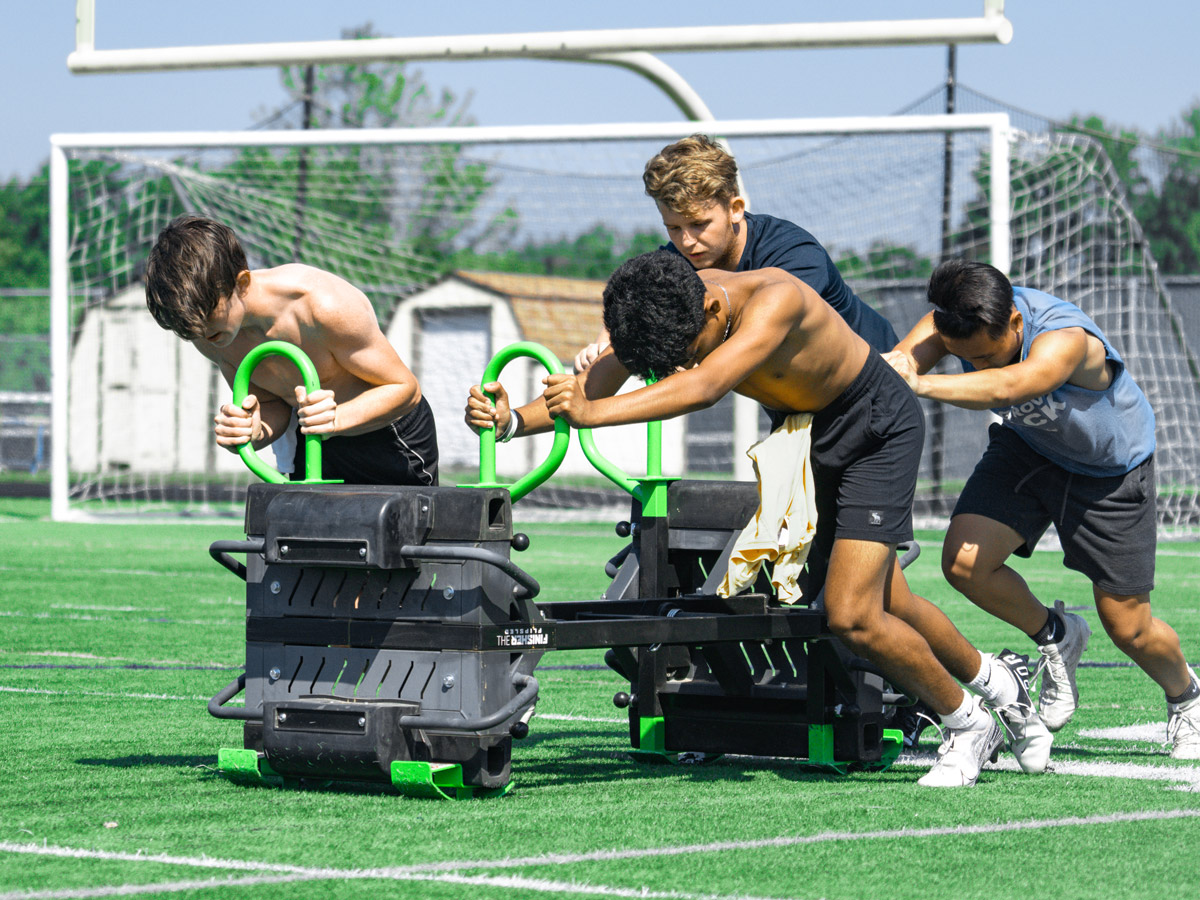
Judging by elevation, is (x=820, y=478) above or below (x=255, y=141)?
below

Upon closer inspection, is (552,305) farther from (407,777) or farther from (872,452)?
(407,777)

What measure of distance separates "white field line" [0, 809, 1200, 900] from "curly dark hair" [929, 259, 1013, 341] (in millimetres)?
1620

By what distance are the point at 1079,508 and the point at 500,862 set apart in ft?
9.07

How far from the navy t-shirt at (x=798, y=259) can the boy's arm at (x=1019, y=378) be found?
0.51 metres

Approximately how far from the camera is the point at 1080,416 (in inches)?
203

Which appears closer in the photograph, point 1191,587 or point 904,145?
point 1191,587

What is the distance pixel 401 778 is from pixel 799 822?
3.45 ft

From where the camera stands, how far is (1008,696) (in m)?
4.94

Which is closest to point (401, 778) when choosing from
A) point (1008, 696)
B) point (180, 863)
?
point (180, 863)

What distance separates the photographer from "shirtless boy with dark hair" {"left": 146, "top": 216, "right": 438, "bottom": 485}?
4.61m

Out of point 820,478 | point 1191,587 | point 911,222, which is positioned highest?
point 911,222

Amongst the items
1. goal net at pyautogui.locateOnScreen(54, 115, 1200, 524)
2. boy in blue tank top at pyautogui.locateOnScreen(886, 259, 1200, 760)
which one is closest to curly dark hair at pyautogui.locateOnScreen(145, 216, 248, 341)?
boy in blue tank top at pyautogui.locateOnScreen(886, 259, 1200, 760)

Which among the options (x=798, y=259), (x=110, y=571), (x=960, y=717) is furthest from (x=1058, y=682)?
(x=110, y=571)

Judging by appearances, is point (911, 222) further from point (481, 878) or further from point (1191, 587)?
point (481, 878)
